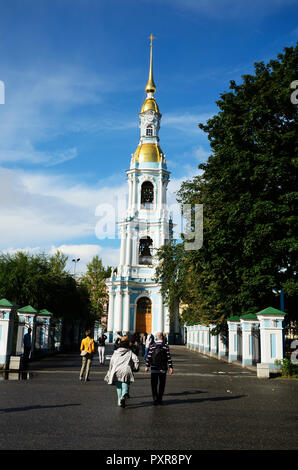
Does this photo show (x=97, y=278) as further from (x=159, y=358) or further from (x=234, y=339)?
(x=159, y=358)

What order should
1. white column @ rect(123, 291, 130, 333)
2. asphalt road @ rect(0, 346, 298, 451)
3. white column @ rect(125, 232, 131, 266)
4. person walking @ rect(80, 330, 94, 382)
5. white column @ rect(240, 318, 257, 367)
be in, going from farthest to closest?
white column @ rect(125, 232, 131, 266) → white column @ rect(123, 291, 130, 333) → white column @ rect(240, 318, 257, 367) → person walking @ rect(80, 330, 94, 382) → asphalt road @ rect(0, 346, 298, 451)

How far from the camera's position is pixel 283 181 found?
1905cm

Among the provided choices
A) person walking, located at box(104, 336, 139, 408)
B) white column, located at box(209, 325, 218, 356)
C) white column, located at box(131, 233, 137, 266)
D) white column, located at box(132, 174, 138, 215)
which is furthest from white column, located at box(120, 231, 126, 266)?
person walking, located at box(104, 336, 139, 408)

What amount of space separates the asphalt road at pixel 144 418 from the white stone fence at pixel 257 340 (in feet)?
14.7

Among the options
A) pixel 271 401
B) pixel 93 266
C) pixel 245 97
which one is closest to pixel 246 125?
pixel 245 97

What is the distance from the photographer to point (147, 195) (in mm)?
59688

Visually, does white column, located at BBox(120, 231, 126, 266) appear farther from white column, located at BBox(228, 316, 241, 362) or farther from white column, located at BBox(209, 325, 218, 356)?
white column, located at BBox(228, 316, 241, 362)

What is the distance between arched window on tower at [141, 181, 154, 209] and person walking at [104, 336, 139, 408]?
163 ft

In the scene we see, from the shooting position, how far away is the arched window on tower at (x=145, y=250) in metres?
58.2

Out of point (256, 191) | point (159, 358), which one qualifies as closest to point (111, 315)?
point (256, 191)

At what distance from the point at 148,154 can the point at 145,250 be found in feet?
41.8

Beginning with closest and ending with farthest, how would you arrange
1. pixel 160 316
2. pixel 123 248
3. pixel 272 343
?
pixel 272 343 → pixel 160 316 → pixel 123 248

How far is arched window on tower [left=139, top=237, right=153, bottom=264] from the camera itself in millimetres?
58219
